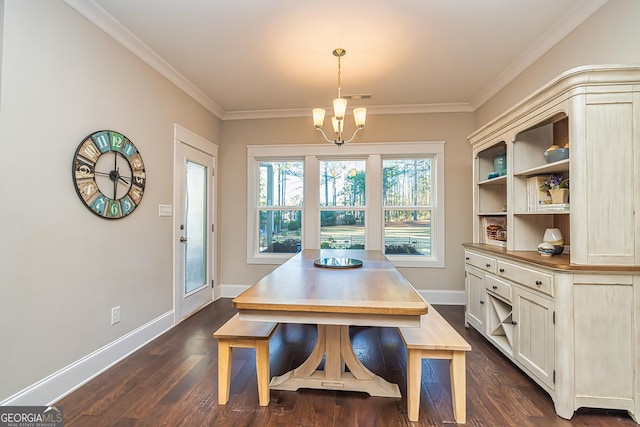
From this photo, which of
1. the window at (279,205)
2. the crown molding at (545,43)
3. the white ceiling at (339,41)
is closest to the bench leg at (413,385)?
the white ceiling at (339,41)

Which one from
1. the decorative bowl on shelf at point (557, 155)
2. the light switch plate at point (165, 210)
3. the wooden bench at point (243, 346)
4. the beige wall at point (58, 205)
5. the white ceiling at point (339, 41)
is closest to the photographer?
the beige wall at point (58, 205)

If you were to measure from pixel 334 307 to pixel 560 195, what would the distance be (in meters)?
1.91

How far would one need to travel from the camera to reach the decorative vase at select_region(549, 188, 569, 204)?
208 centimetres

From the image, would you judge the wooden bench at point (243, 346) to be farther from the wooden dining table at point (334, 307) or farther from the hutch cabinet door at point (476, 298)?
the hutch cabinet door at point (476, 298)

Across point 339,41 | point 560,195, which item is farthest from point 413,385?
point 339,41

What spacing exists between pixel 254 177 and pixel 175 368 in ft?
8.57

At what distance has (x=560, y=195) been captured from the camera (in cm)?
210

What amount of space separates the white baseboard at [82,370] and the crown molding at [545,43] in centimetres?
428

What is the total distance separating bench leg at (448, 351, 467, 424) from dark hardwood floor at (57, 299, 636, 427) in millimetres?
57

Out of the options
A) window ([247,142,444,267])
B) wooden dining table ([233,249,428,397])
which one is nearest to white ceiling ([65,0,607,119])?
window ([247,142,444,267])

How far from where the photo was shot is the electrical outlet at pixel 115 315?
2.29 metres

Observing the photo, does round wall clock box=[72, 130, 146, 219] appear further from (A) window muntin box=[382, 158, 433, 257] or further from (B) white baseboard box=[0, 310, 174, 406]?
(A) window muntin box=[382, 158, 433, 257]

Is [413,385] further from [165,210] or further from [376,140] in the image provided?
[376,140]

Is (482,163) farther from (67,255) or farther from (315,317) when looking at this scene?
(67,255)
